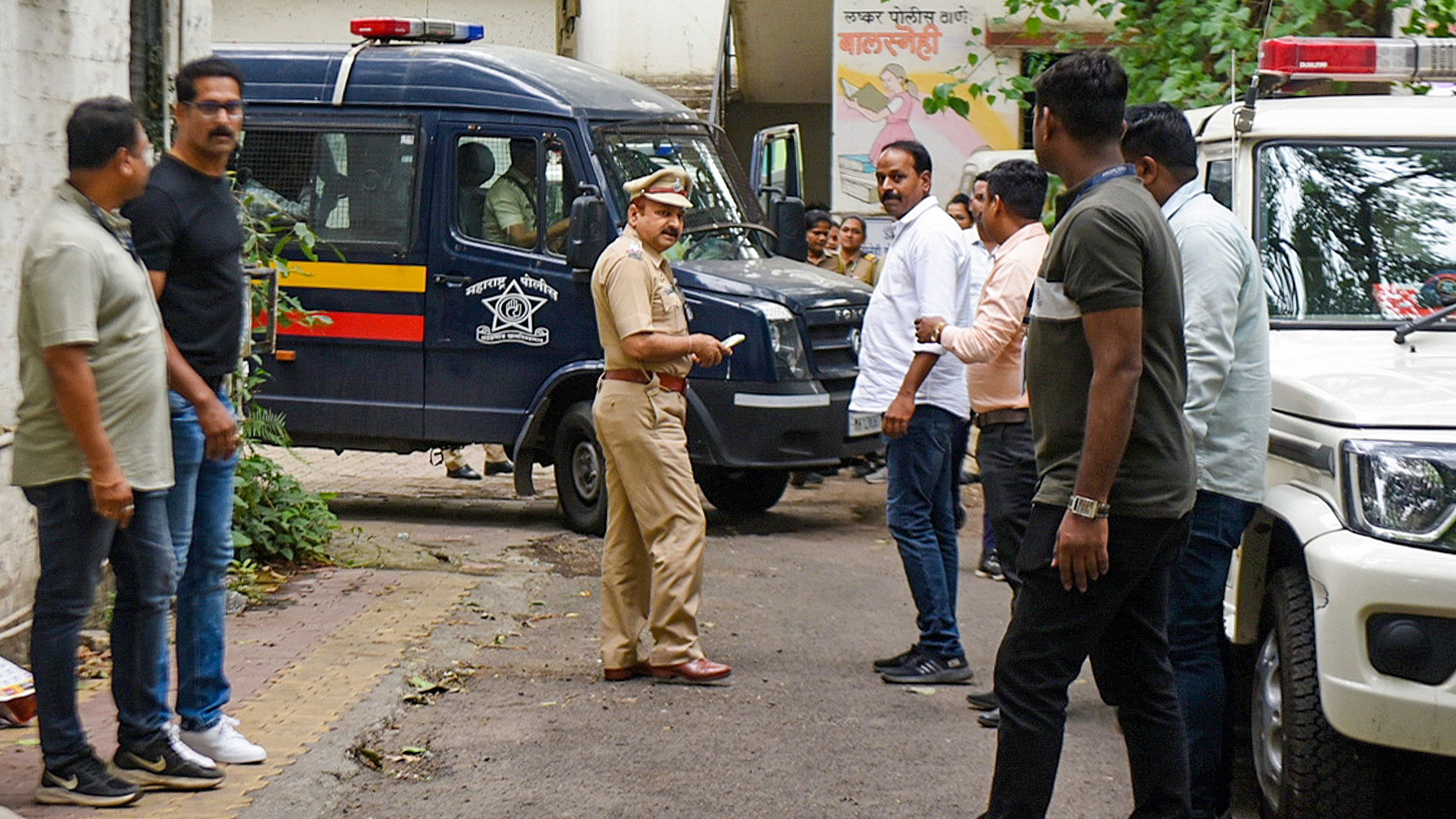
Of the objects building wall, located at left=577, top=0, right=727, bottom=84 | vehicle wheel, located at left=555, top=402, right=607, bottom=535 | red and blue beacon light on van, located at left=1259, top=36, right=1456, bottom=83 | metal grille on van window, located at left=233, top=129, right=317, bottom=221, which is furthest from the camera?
building wall, located at left=577, top=0, right=727, bottom=84

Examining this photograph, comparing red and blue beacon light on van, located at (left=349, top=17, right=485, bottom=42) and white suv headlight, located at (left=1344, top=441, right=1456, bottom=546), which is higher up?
red and blue beacon light on van, located at (left=349, top=17, right=485, bottom=42)

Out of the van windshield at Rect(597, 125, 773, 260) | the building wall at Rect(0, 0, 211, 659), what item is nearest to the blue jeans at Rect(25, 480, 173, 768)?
the building wall at Rect(0, 0, 211, 659)

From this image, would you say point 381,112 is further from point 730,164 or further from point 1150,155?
point 1150,155

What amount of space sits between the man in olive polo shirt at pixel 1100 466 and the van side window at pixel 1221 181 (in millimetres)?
2171

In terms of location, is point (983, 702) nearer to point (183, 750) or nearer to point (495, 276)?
point (183, 750)

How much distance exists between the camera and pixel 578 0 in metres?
22.0

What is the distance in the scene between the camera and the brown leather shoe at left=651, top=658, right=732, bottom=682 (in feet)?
21.5

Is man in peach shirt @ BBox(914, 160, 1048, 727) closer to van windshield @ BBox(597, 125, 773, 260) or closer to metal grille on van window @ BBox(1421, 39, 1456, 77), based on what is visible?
metal grille on van window @ BBox(1421, 39, 1456, 77)

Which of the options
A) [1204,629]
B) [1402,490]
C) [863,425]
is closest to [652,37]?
[863,425]

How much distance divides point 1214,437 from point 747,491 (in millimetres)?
6347

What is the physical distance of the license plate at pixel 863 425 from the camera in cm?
1016

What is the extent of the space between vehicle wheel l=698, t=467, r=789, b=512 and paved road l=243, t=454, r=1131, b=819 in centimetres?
157

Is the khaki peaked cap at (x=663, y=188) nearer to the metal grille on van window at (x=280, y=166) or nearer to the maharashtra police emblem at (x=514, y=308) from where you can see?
the maharashtra police emblem at (x=514, y=308)

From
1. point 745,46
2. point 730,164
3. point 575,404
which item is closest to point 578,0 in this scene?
point 745,46
